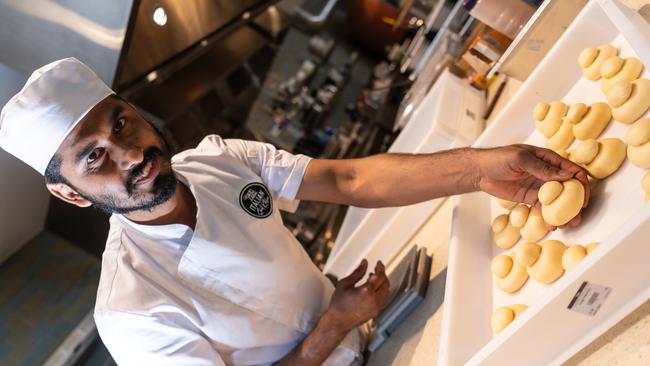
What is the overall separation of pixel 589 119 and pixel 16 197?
2.16 metres

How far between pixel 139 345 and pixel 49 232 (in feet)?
4.39

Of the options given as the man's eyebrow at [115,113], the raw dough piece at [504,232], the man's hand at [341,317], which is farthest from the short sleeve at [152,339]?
the raw dough piece at [504,232]

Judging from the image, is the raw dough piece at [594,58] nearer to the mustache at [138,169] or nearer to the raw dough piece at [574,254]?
the raw dough piece at [574,254]

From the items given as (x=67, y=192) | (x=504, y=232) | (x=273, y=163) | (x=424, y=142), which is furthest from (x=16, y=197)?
(x=504, y=232)

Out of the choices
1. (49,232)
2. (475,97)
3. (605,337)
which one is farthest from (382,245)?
(49,232)

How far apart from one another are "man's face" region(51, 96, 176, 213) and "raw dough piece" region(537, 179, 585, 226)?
2.94 feet

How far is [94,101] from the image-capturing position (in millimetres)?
1069

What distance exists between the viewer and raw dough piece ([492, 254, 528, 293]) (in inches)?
28.8

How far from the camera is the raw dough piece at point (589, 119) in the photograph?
0.71m

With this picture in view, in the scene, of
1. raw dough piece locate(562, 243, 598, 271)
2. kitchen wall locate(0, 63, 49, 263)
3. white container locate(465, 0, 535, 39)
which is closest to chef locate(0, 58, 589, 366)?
raw dough piece locate(562, 243, 598, 271)

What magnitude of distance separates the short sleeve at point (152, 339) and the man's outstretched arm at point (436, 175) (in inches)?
20.4

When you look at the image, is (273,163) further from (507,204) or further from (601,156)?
(601,156)

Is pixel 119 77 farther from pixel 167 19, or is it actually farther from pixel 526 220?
pixel 526 220

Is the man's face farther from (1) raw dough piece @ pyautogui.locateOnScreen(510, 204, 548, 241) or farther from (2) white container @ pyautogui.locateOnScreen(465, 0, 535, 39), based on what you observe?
(2) white container @ pyautogui.locateOnScreen(465, 0, 535, 39)
